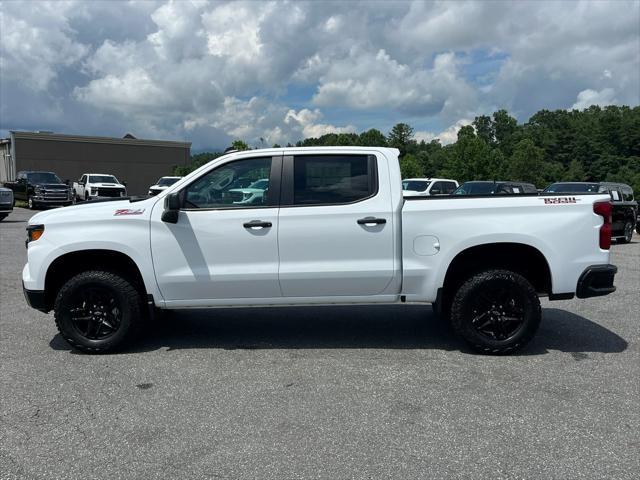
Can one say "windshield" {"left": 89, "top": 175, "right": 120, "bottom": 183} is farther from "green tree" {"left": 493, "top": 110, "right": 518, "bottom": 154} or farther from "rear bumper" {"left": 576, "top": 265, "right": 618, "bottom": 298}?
"green tree" {"left": 493, "top": 110, "right": 518, "bottom": 154}

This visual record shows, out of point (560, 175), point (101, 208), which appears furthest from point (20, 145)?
point (560, 175)

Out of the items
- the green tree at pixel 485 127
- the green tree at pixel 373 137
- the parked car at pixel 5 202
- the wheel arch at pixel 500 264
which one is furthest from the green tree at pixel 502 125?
the wheel arch at pixel 500 264

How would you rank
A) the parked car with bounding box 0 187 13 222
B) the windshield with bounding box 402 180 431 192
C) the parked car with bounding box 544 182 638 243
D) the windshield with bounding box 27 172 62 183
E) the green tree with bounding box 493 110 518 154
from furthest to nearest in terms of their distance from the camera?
the green tree with bounding box 493 110 518 154, the windshield with bounding box 27 172 62 183, the windshield with bounding box 402 180 431 192, the parked car with bounding box 0 187 13 222, the parked car with bounding box 544 182 638 243

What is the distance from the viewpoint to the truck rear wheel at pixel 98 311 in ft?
17.1

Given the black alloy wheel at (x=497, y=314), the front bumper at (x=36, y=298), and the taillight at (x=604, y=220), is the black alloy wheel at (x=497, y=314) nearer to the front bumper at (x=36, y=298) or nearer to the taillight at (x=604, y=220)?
the taillight at (x=604, y=220)

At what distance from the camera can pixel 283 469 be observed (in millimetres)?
3240

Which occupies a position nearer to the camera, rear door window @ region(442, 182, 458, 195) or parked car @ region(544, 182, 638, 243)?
parked car @ region(544, 182, 638, 243)

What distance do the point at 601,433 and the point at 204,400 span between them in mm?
2805

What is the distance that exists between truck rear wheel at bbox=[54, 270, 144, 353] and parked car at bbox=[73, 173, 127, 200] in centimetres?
2390

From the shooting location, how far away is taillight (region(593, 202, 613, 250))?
5094mm

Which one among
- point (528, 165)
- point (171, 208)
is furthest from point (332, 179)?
point (528, 165)

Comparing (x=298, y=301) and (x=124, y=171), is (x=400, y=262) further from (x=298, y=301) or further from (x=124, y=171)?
(x=124, y=171)

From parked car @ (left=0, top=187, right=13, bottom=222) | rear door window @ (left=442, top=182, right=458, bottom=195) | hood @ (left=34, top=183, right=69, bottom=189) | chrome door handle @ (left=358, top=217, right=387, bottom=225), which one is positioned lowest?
chrome door handle @ (left=358, top=217, right=387, bottom=225)

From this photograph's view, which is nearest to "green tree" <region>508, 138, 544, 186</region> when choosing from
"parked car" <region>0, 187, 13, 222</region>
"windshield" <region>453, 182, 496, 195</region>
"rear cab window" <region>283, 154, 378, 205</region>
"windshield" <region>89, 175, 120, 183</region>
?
"windshield" <region>89, 175, 120, 183</region>
